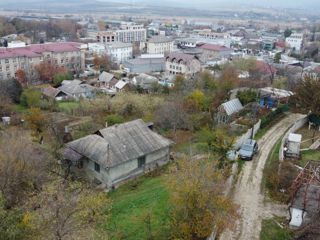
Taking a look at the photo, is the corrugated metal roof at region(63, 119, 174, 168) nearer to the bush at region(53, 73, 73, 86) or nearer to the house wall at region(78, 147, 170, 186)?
the house wall at region(78, 147, 170, 186)

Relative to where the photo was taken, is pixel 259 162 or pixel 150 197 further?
pixel 259 162

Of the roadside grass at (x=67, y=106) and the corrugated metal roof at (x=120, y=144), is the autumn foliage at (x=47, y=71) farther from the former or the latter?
the corrugated metal roof at (x=120, y=144)

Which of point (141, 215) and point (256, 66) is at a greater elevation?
point (256, 66)

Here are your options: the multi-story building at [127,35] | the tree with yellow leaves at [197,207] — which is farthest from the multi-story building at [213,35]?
the tree with yellow leaves at [197,207]

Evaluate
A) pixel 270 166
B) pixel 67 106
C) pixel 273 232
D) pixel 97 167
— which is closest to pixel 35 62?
pixel 67 106

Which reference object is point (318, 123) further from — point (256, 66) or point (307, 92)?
point (256, 66)

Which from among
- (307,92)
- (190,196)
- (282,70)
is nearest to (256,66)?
(282,70)

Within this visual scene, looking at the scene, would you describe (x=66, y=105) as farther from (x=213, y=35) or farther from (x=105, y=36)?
(x=213, y=35)
